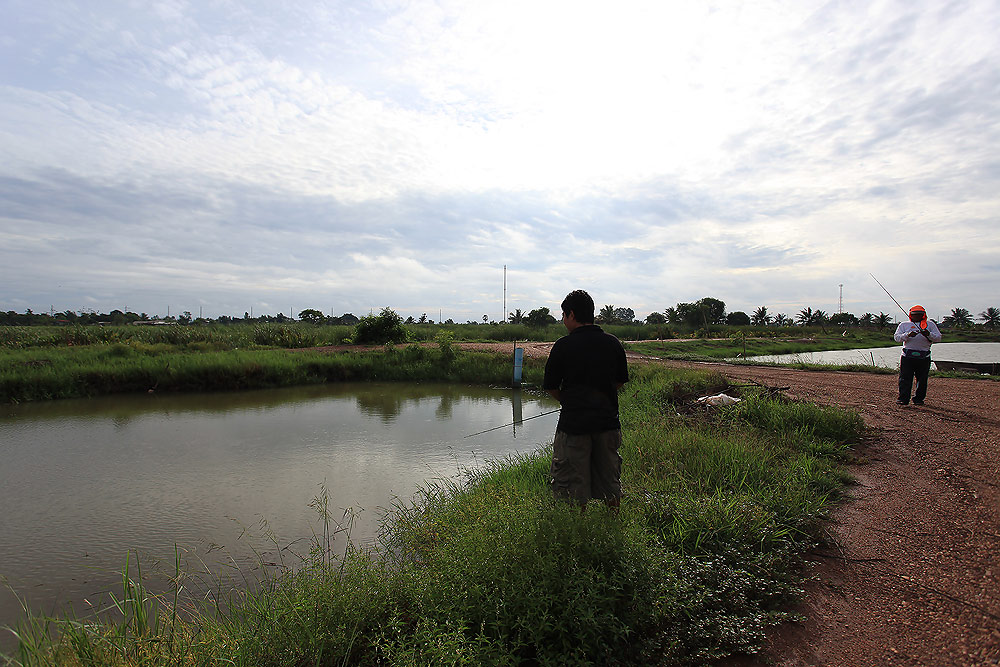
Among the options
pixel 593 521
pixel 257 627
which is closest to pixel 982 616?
pixel 593 521

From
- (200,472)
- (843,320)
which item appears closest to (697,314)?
(843,320)

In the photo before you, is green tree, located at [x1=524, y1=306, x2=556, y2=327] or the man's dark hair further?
green tree, located at [x1=524, y1=306, x2=556, y2=327]

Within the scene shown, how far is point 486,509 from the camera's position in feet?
11.8

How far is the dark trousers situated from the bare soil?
6.21 ft

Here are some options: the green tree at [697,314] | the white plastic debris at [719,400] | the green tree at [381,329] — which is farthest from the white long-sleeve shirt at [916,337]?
the green tree at [697,314]

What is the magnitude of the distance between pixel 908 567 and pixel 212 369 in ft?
48.4

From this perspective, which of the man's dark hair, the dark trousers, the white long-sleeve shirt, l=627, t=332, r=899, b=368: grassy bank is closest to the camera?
the man's dark hair

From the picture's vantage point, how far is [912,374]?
765 cm

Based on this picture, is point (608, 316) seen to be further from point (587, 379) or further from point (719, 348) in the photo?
point (587, 379)

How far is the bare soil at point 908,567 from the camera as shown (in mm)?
2334

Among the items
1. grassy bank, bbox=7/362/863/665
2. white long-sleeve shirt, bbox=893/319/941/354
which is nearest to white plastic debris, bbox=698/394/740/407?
white long-sleeve shirt, bbox=893/319/941/354

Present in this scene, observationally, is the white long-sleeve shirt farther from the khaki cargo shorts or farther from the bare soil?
the khaki cargo shorts

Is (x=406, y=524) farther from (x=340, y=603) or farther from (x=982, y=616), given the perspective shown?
(x=982, y=616)

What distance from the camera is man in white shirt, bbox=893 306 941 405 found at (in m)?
7.23
